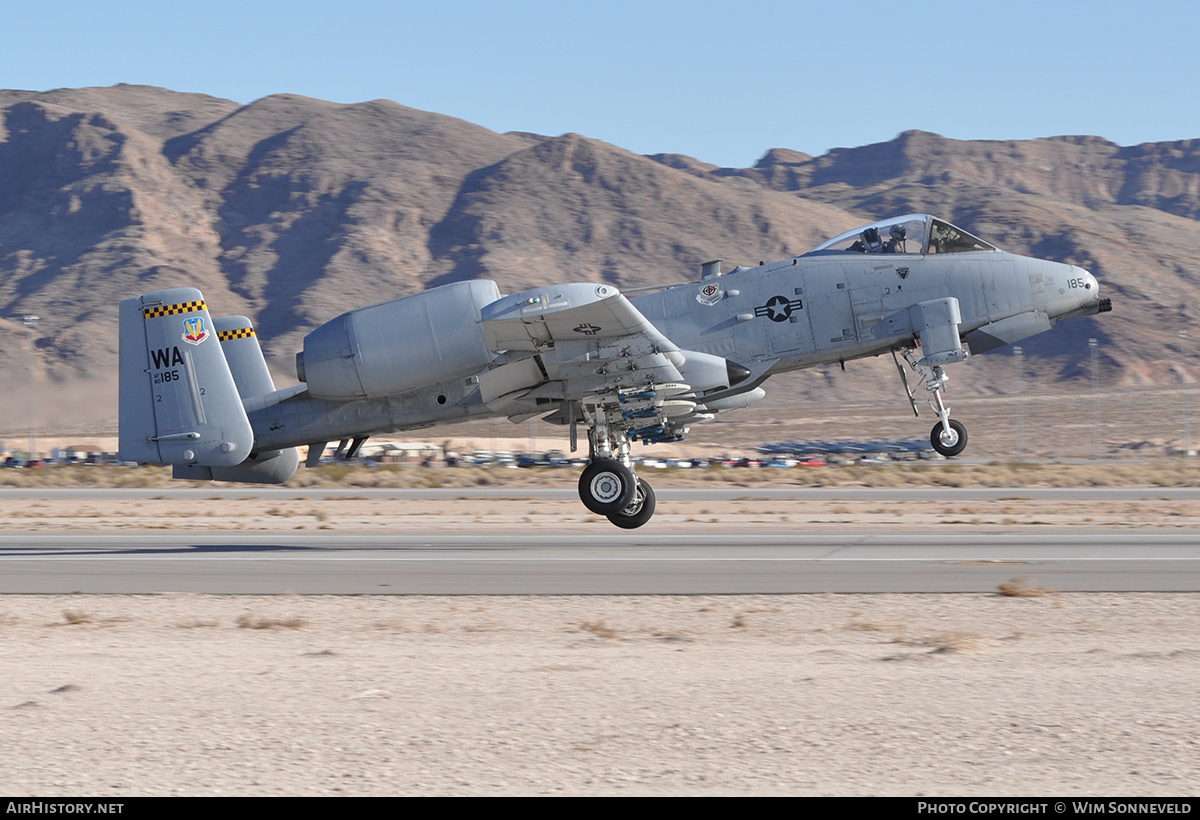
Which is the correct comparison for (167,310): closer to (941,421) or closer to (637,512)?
(637,512)

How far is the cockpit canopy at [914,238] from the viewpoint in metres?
20.4

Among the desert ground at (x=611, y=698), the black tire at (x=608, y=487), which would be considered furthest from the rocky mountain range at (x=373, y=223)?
the desert ground at (x=611, y=698)

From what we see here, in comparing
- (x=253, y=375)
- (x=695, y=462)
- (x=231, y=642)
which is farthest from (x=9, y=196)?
(x=231, y=642)

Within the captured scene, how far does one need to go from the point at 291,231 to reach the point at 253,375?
361 ft

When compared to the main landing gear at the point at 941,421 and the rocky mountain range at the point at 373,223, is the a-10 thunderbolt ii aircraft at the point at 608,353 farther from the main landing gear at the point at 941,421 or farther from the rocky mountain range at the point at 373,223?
the rocky mountain range at the point at 373,223

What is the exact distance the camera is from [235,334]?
21516 millimetres

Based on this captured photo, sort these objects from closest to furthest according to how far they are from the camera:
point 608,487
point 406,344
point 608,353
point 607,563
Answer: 1. point 607,563
2. point 608,353
3. point 406,344
4. point 608,487

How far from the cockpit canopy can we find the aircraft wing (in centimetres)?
346

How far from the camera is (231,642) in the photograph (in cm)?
1152

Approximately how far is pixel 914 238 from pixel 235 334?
11.8 metres

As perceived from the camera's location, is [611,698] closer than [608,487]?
Yes

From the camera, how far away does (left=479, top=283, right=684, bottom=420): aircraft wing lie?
17.6 m

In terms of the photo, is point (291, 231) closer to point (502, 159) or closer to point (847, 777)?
point (502, 159)

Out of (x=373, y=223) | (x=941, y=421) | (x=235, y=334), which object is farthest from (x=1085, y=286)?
(x=373, y=223)
